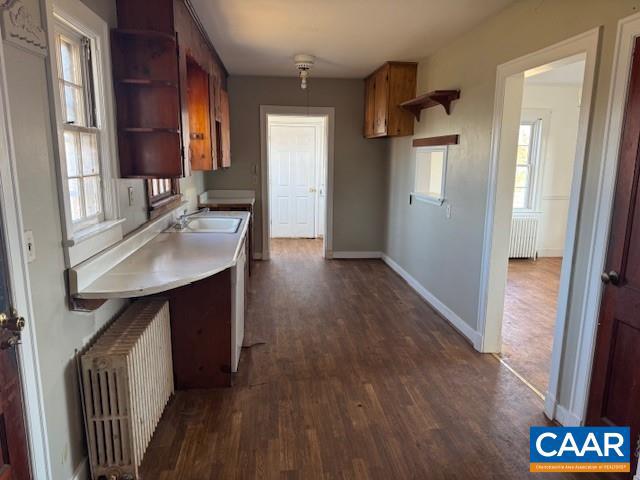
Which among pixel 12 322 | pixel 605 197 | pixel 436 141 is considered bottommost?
pixel 12 322

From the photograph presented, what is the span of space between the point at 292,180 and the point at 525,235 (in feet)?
12.7

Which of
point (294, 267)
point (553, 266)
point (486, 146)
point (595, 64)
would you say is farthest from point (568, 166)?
point (595, 64)

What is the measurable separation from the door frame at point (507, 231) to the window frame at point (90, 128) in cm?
241

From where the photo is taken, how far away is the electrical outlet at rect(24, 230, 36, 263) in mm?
1399

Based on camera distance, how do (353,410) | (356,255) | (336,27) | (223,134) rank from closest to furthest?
(353,410) → (336,27) → (223,134) → (356,255)

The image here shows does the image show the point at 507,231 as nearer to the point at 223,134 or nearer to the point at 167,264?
the point at 167,264

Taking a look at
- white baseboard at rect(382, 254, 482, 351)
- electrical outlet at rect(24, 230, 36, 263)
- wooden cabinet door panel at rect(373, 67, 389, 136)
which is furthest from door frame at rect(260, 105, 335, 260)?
electrical outlet at rect(24, 230, 36, 263)

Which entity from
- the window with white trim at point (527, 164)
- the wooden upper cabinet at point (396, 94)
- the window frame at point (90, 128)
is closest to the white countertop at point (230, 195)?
the wooden upper cabinet at point (396, 94)

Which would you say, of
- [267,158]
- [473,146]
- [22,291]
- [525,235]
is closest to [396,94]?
[473,146]

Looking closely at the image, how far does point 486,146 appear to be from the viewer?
3186mm

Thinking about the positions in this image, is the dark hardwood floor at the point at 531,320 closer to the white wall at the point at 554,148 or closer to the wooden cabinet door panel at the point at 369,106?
the white wall at the point at 554,148

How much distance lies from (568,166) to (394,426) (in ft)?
17.5

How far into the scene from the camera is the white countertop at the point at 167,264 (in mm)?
1796

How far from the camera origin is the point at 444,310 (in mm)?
3949
